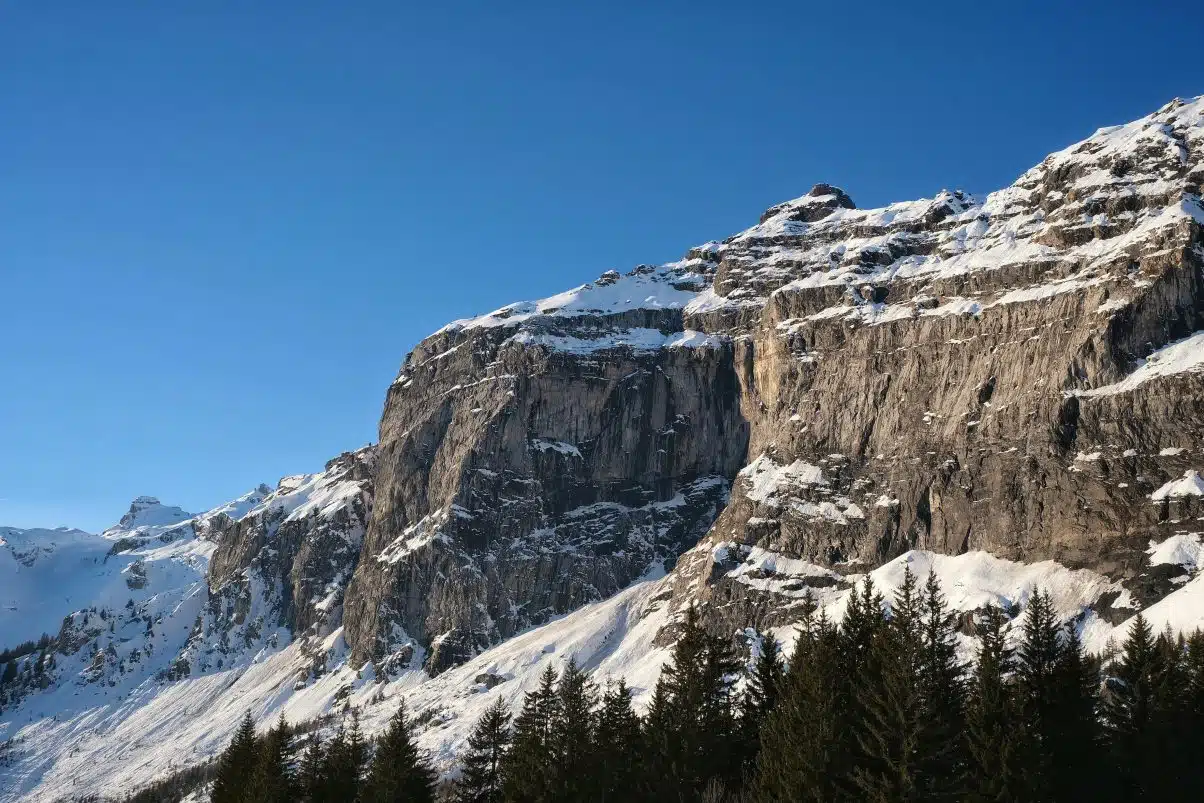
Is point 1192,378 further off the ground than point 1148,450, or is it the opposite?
point 1192,378

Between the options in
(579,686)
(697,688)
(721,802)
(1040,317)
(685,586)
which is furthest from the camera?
(685,586)

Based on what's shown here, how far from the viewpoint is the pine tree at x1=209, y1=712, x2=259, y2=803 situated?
76.4 meters

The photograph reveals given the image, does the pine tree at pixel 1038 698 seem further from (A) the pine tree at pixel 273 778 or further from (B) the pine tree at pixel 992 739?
(A) the pine tree at pixel 273 778

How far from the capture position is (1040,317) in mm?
166875

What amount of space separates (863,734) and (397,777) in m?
30.5

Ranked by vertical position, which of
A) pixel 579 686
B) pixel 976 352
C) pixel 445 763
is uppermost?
pixel 976 352

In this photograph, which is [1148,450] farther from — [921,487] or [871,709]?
[871,709]

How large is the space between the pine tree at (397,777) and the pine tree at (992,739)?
115 ft

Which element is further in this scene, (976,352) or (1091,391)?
(976,352)

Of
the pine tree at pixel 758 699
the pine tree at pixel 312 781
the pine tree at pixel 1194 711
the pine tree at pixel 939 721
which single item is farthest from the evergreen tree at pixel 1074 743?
the pine tree at pixel 312 781

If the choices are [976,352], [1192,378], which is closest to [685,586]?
[976,352]

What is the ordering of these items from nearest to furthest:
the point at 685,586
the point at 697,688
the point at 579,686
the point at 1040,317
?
the point at 697,688 → the point at 579,686 → the point at 1040,317 → the point at 685,586

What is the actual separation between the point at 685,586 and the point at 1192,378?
89785mm

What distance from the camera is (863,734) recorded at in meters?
50.3
